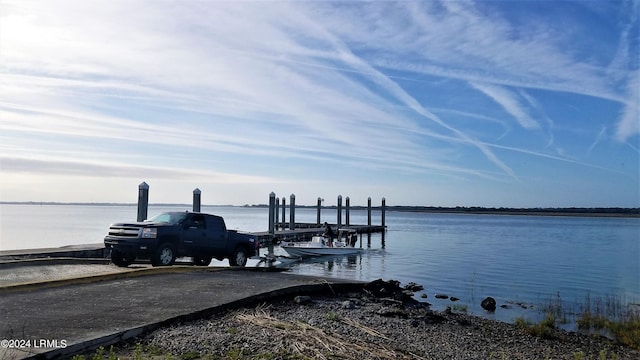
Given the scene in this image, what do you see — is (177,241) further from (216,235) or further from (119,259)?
(119,259)

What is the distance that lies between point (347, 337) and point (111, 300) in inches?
181

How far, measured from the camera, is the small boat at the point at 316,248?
108 ft

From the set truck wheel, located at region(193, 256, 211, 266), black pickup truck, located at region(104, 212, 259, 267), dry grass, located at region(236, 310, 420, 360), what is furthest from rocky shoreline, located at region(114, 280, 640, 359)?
truck wheel, located at region(193, 256, 211, 266)

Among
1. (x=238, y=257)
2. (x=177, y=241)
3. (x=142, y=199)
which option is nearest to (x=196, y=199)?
(x=142, y=199)

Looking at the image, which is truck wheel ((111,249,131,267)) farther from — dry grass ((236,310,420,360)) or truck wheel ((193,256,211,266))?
dry grass ((236,310,420,360))

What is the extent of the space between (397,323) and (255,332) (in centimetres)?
349

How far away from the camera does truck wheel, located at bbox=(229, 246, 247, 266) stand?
1923cm

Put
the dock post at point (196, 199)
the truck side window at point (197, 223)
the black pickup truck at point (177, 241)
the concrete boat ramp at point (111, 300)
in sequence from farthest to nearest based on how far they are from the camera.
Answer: the dock post at point (196, 199), the truck side window at point (197, 223), the black pickup truck at point (177, 241), the concrete boat ramp at point (111, 300)

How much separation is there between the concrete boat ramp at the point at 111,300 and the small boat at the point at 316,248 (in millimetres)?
17004

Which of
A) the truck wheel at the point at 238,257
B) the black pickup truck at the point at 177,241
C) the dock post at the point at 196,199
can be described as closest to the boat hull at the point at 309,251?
the dock post at the point at 196,199

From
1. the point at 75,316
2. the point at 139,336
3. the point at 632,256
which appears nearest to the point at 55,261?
the point at 75,316

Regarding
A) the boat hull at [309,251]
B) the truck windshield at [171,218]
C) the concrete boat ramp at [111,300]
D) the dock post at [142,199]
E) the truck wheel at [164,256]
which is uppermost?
the dock post at [142,199]

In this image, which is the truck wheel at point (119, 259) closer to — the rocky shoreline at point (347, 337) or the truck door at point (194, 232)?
the truck door at point (194, 232)

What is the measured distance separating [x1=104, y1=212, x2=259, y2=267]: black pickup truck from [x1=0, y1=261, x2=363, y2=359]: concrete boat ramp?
3.57ft
